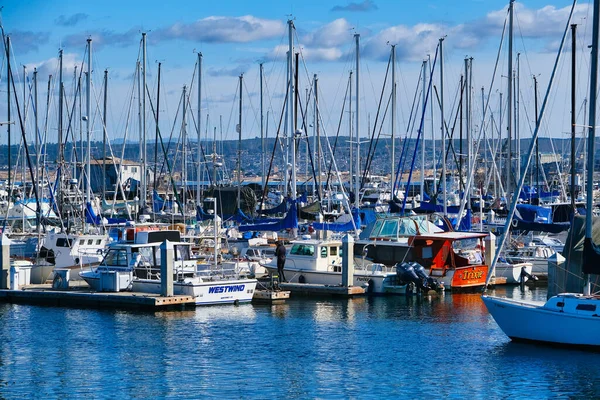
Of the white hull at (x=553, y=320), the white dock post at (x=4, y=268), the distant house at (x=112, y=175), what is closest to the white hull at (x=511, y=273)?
the white hull at (x=553, y=320)

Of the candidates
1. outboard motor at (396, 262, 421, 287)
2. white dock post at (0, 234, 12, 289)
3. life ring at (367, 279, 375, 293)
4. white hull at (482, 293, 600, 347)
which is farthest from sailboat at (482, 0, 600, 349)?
white dock post at (0, 234, 12, 289)

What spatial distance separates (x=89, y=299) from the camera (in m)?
38.0

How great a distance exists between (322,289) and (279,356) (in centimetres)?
1190

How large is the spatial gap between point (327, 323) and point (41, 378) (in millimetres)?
11010

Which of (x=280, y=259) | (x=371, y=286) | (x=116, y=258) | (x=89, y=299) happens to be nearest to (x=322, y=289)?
(x=371, y=286)

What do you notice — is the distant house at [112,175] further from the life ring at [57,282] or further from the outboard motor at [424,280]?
the outboard motor at [424,280]

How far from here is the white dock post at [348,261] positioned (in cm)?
4025

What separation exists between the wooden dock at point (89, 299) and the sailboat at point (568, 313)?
11.1m

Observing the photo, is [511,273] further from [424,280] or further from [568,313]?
[568,313]

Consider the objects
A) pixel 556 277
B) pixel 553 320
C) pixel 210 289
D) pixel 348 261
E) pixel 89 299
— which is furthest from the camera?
pixel 348 261

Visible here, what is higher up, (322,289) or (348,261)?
(348,261)

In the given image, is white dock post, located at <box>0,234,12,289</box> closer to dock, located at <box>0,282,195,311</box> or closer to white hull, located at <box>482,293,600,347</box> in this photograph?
dock, located at <box>0,282,195,311</box>

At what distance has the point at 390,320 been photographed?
3569 centimetres

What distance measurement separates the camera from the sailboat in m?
28.8
